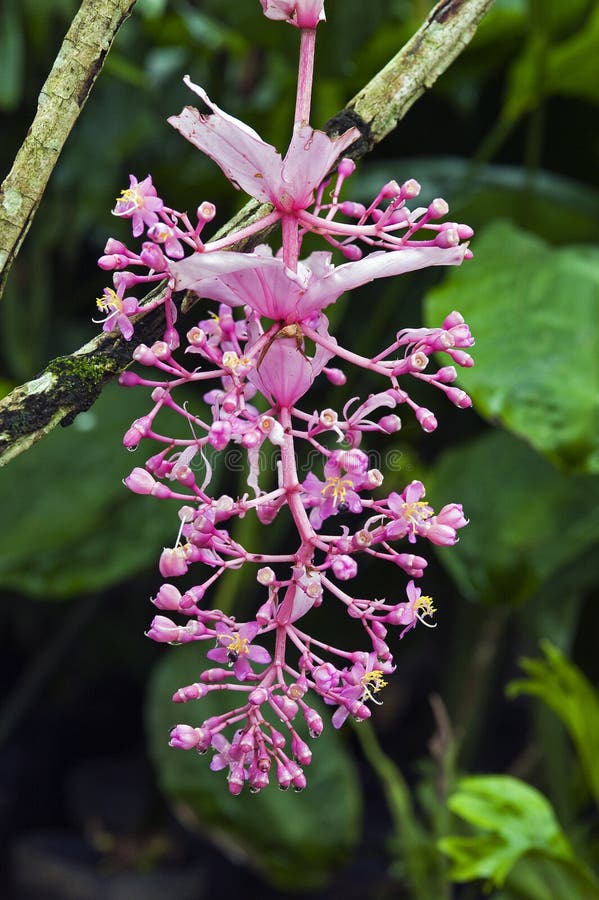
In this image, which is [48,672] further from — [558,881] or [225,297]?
[225,297]

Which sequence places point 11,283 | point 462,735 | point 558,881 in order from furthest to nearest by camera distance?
point 11,283
point 462,735
point 558,881

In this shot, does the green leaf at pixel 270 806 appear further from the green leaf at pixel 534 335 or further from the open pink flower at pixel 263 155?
the open pink flower at pixel 263 155

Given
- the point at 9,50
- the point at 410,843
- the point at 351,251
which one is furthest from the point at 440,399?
the point at 351,251

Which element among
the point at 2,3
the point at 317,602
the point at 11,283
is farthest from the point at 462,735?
the point at 2,3

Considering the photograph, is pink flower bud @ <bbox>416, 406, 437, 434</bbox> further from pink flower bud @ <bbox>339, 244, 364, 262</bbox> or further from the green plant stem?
the green plant stem

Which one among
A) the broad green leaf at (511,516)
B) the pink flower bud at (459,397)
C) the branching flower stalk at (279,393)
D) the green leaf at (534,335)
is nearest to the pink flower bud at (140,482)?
the branching flower stalk at (279,393)

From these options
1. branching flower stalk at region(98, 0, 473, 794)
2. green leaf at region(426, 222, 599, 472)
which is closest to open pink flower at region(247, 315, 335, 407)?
branching flower stalk at region(98, 0, 473, 794)
